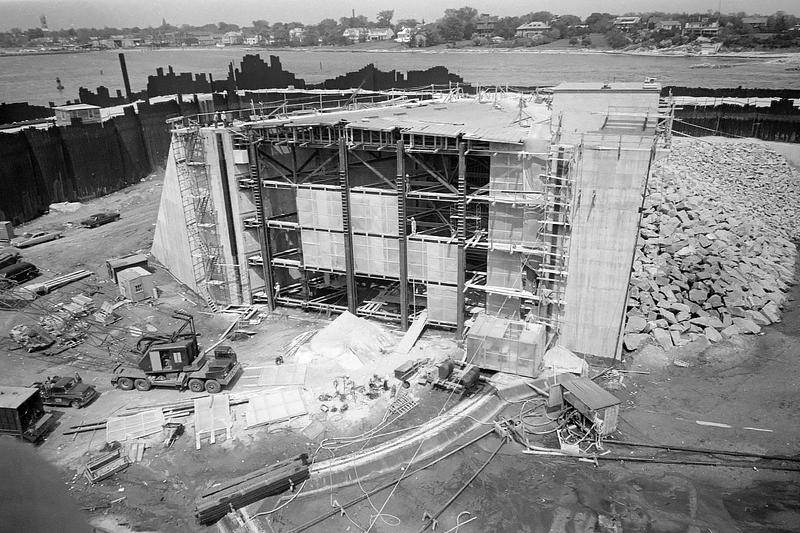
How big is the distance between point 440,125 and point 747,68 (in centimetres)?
10143

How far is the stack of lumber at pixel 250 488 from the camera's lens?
682 inches

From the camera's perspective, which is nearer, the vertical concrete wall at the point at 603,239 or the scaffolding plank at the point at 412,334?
the vertical concrete wall at the point at 603,239

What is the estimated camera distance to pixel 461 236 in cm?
2688

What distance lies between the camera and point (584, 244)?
81.6 ft

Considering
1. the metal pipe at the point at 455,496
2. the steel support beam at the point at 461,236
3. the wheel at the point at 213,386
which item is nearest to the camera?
the metal pipe at the point at 455,496

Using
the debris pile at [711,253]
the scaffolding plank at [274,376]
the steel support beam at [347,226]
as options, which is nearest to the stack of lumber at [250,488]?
the scaffolding plank at [274,376]

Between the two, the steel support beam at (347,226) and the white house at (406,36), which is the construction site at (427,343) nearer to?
the steel support beam at (347,226)

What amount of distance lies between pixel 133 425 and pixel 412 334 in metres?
13.3

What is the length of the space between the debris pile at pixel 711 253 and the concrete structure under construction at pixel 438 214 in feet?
15.0

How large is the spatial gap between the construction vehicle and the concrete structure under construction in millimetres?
8045

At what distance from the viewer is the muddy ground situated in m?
17.2

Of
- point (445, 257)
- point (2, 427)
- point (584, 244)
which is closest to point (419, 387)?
point (445, 257)

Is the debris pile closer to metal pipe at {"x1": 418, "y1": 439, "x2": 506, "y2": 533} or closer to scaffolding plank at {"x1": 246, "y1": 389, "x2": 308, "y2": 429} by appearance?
metal pipe at {"x1": 418, "y1": 439, "x2": 506, "y2": 533}

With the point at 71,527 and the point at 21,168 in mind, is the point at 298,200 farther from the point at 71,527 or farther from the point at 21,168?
the point at 21,168
